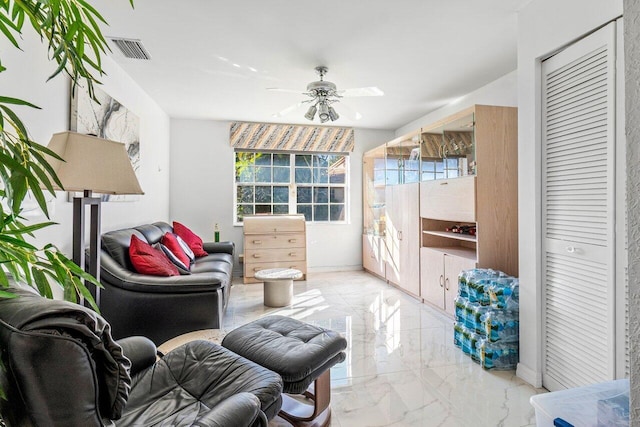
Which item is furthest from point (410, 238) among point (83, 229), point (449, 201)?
point (83, 229)

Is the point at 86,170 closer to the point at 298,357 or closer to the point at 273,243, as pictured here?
the point at 298,357

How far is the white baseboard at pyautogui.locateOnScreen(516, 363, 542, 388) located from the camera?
2186mm

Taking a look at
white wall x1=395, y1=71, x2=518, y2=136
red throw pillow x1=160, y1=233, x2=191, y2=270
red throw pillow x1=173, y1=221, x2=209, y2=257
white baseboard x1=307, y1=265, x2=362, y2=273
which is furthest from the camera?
white baseboard x1=307, y1=265, x2=362, y2=273

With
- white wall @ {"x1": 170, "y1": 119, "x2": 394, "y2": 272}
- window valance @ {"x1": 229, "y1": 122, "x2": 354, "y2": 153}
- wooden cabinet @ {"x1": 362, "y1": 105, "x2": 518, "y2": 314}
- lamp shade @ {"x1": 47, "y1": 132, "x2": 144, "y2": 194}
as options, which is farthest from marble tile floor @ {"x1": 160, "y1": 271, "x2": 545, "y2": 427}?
window valance @ {"x1": 229, "y1": 122, "x2": 354, "y2": 153}

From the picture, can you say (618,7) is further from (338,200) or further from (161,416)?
(338,200)

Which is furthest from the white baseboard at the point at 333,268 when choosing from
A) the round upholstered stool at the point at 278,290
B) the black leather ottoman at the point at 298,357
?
the black leather ottoman at the point at 298,357

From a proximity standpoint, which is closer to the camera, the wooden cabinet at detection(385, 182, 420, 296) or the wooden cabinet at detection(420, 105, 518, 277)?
the wooden cabinet at detection(420, 105, 518, 277)

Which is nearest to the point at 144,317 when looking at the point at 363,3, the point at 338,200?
the point at 363,3

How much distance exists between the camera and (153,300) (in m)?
2.53

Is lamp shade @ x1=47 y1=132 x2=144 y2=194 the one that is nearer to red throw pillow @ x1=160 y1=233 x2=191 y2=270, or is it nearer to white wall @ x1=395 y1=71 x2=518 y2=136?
red throw pillow @ x1=160 y1=233 x2=191 y2=270

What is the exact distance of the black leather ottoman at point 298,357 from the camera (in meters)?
1.64

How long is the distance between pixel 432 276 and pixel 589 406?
2447 millimetres

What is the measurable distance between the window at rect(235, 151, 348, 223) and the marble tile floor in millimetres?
2106

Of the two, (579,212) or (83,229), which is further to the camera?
(579,212)
